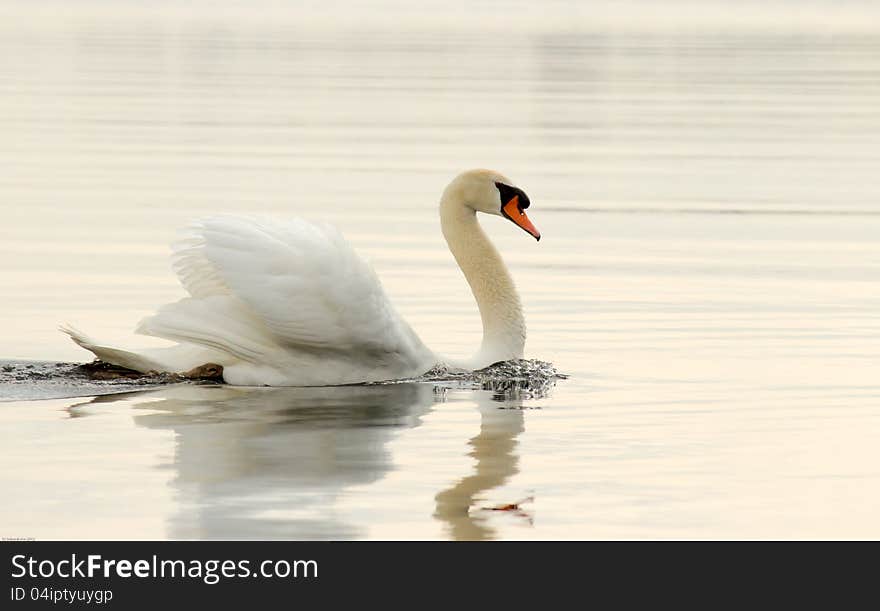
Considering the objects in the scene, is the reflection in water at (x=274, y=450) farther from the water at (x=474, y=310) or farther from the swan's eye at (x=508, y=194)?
the swan's eye at (x=508, y=194)

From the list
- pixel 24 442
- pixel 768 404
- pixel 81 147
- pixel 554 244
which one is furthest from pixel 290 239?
pixel 81 147

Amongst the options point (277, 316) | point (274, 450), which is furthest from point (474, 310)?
point (274, 450)

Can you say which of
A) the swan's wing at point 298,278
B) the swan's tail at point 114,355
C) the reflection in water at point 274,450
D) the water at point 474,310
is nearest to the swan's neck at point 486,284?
the water at point 474,310

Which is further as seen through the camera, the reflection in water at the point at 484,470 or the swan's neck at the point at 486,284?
the swan's neck at the point at 486,284

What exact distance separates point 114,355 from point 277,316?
3.45ft

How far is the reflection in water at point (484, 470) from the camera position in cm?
858

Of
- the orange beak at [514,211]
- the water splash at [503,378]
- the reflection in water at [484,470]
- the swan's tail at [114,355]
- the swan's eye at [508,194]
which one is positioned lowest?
the reflection in water at [484,470]

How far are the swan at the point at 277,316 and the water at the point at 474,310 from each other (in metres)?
0.23

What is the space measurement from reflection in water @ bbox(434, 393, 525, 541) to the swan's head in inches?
63.0

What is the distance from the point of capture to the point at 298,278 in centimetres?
1120

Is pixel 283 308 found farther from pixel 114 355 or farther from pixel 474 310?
pixel 474 310

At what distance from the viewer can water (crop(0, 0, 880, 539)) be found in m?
8.98
